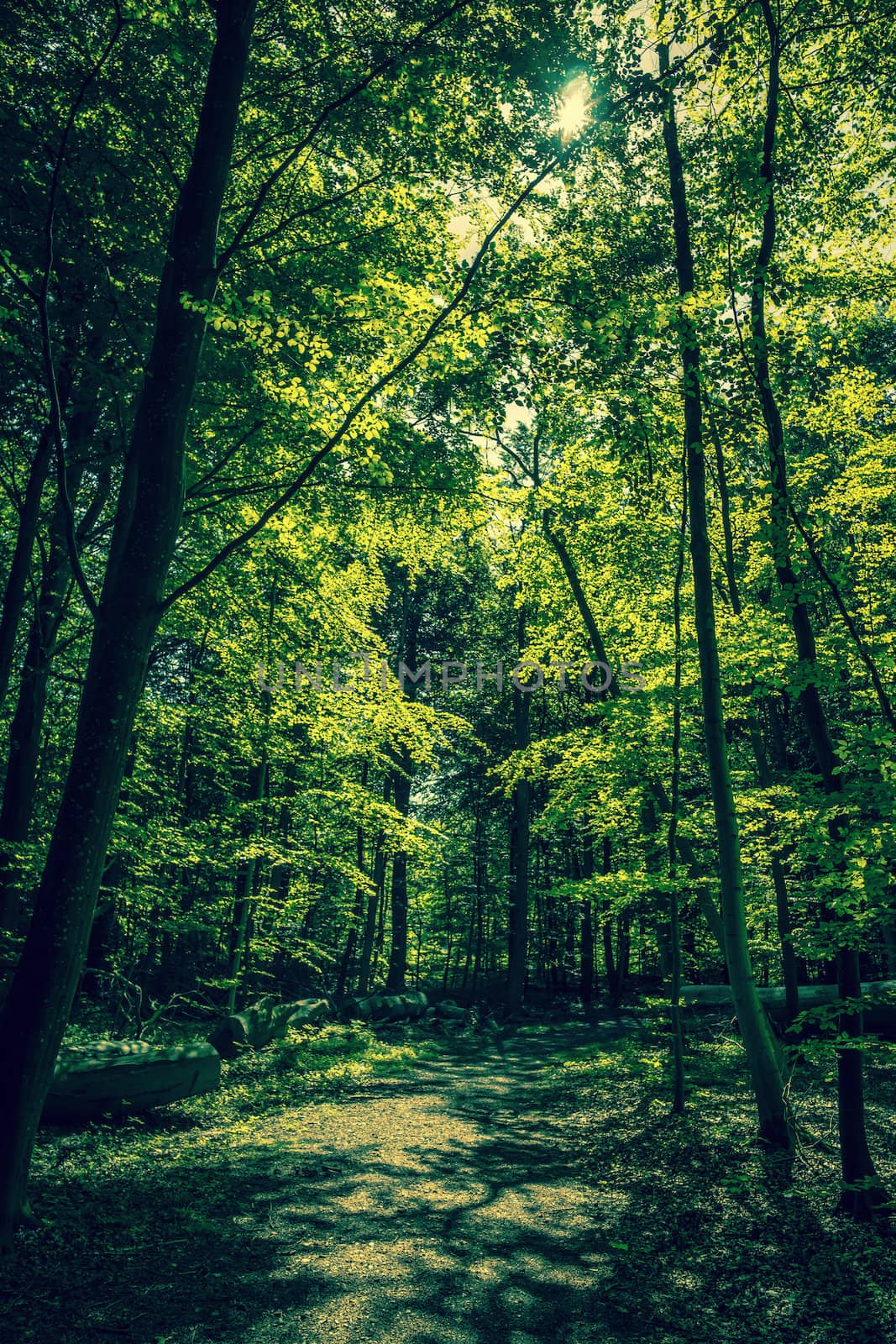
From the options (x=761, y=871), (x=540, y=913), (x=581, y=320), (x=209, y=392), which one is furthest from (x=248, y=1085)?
(x=540, y=913)

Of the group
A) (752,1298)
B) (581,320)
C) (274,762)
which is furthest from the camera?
(274,762)

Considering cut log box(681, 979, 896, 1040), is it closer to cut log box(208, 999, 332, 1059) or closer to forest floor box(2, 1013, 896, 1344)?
forest floor box(2, 1013, 896, 1344)

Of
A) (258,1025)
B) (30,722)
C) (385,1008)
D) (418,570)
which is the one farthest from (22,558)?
(385,1008)

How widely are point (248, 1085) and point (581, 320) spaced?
943 centimetres

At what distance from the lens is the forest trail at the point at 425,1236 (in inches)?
139

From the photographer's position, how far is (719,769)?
686 cm

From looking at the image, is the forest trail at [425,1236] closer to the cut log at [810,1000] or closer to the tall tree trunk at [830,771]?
the tall tree trunk at [830,771]

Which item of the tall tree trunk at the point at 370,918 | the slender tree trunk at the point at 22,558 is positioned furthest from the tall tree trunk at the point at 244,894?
the tall tree trunk at the point at 370,918

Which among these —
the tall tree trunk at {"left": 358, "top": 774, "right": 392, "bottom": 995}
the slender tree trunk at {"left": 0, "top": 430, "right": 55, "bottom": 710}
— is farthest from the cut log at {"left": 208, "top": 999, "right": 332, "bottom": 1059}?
the slender tree trunk at {"left": 0, "top": 430, "right": 55, "bottom": 710}

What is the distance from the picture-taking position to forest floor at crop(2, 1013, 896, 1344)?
134 inches

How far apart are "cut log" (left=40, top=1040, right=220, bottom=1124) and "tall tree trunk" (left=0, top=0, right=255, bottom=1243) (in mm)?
3374

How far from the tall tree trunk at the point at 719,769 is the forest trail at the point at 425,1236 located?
200cm

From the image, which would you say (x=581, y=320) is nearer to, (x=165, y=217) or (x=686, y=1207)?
(x=165, y=217)

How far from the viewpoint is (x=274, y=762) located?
10922mm
